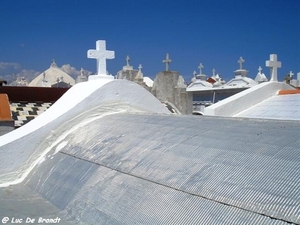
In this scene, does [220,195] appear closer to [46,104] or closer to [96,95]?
[96,95]

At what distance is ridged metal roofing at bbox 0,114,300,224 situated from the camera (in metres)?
2.25

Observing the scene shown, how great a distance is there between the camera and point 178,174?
9.31 ft

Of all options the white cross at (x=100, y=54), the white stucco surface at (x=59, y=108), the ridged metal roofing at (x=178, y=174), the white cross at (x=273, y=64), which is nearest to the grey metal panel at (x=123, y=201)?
the ridged metal roofing at (x=178, y=174)

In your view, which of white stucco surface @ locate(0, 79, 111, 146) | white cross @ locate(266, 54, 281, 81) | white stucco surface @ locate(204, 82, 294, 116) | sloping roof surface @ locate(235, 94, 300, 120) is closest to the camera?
white stucco surface @ locate(0, 79, 111, 146)

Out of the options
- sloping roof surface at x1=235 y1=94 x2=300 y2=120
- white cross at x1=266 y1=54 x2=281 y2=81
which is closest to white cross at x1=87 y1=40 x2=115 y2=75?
sloping roof surface at x1=235 y1=94 x2=300 y2=120

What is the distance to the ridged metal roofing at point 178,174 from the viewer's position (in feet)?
7.39

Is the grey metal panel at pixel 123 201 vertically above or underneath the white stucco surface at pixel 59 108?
underneath

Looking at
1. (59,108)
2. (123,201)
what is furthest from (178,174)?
(59,108)

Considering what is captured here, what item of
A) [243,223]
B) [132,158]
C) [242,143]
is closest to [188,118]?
[132,158]

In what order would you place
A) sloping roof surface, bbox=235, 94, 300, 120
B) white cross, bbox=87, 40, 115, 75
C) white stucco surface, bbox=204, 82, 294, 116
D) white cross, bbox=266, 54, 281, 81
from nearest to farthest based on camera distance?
white cross, bbox=87, 40, 115, 75
sloping roof surface, bbox=235, 94, 300, 120
white stucco surface, bbox=204, 82, 294, 116
white cross, bbox=266, 54, 281, 81

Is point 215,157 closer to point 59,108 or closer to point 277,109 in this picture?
point 59,108

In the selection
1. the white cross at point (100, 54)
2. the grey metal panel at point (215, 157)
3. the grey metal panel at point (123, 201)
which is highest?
the white cross at point (100, 54)

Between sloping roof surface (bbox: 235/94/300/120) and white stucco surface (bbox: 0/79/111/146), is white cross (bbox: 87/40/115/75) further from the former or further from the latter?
sloping roof surface (bbox: 235/94/300/120)

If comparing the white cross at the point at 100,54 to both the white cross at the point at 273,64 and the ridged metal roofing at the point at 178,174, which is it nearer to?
the ridged metal roofing at the point at 178,174
